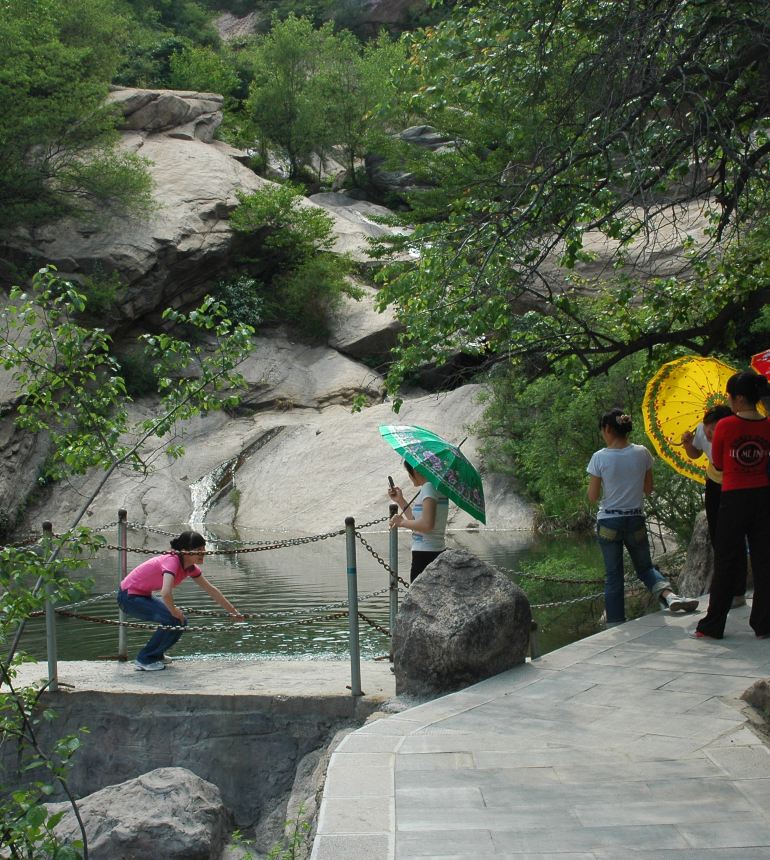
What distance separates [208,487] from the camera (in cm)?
2634

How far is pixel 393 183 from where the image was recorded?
1715 inches

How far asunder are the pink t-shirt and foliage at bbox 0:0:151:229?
23078 millimetres

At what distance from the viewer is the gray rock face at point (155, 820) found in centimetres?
564

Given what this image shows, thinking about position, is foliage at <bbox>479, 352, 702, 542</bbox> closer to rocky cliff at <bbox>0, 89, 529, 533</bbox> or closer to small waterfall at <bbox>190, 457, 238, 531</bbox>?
rocky cliff at <bbox>0, 89, 529, 533</bbox>

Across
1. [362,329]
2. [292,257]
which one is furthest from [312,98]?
[362,329]

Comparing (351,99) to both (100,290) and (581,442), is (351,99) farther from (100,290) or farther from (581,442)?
(581,442)

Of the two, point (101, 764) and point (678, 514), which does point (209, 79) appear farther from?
point (101, 764)

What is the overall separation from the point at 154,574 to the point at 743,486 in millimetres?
4631

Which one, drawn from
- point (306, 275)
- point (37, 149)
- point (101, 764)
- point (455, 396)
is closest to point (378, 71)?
point (306, 275)

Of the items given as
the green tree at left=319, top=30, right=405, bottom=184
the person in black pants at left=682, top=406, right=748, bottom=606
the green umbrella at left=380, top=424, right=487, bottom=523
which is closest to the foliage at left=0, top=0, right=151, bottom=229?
the green tree at left=319, top=30, right=405, bottom=184

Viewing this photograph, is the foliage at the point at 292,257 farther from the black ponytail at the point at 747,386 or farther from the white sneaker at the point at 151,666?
the black ponytail at the point at 747,386

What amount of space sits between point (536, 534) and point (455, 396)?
644 centimetres

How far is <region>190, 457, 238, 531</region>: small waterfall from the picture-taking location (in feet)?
83.1

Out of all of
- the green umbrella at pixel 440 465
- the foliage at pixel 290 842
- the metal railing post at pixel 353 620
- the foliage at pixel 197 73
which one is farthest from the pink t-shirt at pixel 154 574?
the foliage at pixel 197 73
